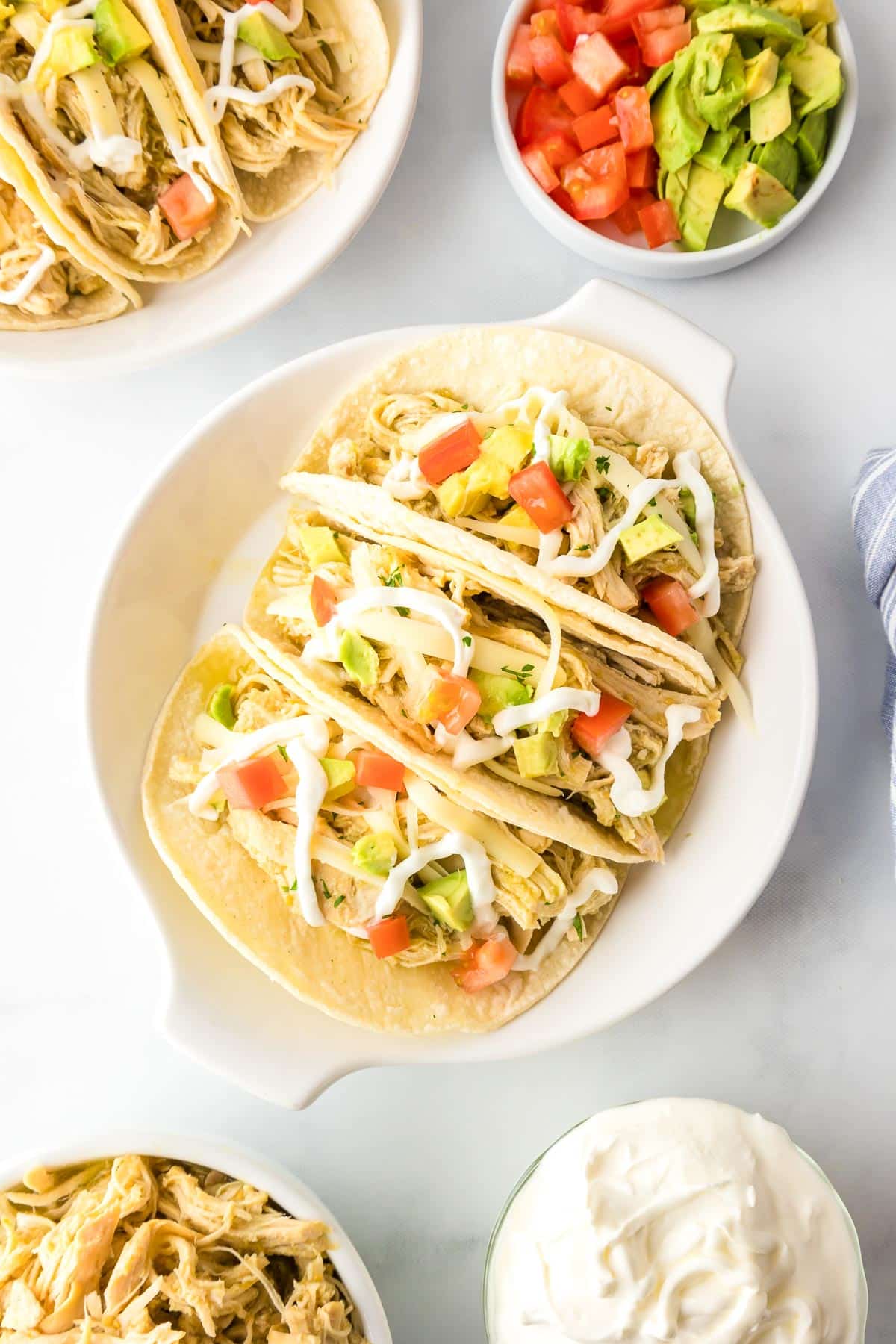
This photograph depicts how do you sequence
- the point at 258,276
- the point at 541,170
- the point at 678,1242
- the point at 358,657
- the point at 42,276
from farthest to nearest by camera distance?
1. the point at 541,170
2. the point at 258,276
3. the point at 42,276
4. the point at 358,657
5. the point at 678,1242

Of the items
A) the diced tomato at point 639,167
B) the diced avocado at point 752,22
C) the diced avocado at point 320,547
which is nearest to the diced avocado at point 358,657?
the diced avocado at point 320,547

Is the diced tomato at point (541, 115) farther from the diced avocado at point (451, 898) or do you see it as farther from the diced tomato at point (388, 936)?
the diced tomato at point (388, 936)

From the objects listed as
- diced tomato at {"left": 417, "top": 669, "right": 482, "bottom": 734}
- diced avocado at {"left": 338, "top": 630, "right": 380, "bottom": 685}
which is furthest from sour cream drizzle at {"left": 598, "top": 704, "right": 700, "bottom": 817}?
diced avocado at {"left": 338, "top": 630, "right": 380, "bottom": 685}

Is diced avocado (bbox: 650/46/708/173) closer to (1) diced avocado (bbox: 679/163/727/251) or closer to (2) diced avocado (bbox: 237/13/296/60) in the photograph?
(1) diced avocado (bbox: 679/163/727/251)

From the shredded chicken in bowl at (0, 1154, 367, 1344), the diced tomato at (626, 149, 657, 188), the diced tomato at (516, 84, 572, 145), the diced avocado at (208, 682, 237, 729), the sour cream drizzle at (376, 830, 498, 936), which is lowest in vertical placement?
the shredded chicken in bowl at (0, 1154, 367, 1344)

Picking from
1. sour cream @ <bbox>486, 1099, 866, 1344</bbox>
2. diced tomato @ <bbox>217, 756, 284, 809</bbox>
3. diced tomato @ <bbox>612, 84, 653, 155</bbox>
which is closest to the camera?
sour cream @ <bbox>486, 1099, 866, 1344</bbox>

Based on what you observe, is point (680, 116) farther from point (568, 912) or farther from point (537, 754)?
point (568, 912)

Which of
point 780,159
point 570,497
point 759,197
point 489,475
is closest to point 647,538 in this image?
point 570,497
